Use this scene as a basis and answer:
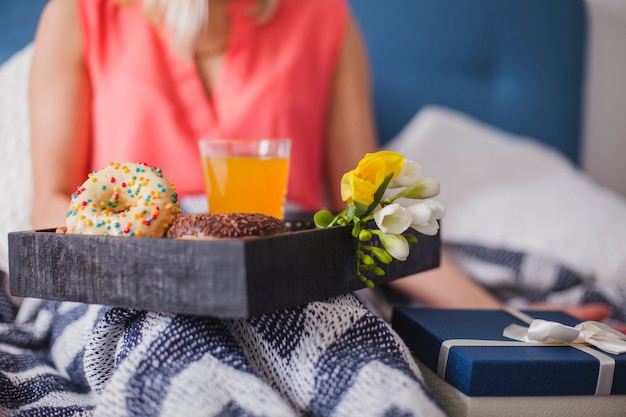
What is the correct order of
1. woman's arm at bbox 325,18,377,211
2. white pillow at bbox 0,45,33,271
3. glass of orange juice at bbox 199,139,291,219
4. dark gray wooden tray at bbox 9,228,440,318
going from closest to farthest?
dark gray wooden tray at bbox 9,228,440,318 < glass of orange juice at bbox 199,139,291,219 < white pillow at bbox 0,45,33,271 < woman's arm at bbox 325,18,377,211

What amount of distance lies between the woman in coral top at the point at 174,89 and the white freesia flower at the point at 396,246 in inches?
21.8

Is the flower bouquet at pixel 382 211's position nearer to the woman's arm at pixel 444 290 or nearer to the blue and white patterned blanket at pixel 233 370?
the blue and white patterned blanket at pixel 233 370

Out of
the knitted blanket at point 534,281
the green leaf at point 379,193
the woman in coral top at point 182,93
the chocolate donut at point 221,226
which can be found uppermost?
the woman in coral top at point 182,93

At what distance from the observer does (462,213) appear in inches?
49.9

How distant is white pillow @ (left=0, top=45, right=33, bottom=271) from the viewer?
3.26ft

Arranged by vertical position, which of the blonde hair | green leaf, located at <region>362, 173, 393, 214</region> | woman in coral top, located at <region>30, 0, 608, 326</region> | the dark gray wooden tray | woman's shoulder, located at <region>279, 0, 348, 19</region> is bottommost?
the dark gray wooden tray

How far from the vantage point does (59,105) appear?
1.04m

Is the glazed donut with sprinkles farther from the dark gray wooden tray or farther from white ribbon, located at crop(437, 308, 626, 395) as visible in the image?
white ribbon, located at crop(437, 308, 626, 395)

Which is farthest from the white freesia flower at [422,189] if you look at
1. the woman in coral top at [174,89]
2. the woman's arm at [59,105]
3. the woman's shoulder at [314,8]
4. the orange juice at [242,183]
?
the woman's shoulder at [314,8]

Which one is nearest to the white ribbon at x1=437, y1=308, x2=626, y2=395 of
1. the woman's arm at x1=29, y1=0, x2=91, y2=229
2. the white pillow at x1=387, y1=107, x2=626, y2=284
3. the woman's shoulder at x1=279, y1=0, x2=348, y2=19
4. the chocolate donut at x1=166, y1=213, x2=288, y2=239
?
the chocolate donut at x1=166, y1=213, x2=288, y2=239

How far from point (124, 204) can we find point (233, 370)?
8.5 inches

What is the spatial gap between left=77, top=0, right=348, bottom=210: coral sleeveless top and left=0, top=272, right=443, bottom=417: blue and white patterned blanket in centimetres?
46

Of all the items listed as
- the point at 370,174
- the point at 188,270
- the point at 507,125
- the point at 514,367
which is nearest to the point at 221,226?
the point at 188,270

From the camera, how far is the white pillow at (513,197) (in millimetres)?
1102
